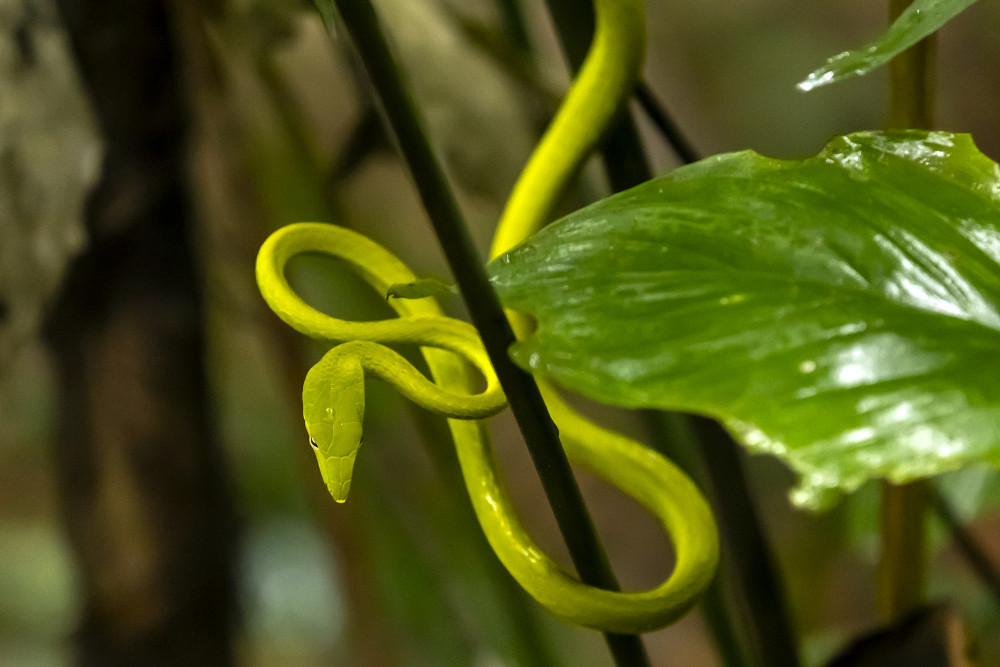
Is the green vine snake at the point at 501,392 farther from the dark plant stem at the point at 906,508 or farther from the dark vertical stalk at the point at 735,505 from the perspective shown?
the dark plant stem at the point at 906,508

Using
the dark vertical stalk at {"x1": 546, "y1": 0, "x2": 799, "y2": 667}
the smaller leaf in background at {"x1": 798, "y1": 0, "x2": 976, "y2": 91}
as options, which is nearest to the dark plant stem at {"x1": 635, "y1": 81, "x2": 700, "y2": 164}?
the dark vertical stalk at {"x1": 546, "y1": 0, "x2": 799, "y2": 667}

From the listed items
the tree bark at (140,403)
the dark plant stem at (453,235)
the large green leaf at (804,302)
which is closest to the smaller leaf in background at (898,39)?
the large green leaf at (804,302)

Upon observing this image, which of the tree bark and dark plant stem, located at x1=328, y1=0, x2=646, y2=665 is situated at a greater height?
dark plant stem, located at x1=328, y1=0, x2=646, y2=665

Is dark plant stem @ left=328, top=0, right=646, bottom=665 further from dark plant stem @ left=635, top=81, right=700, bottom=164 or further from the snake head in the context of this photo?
dark plant stem @ left=635, top=81, right=700, bottom=164

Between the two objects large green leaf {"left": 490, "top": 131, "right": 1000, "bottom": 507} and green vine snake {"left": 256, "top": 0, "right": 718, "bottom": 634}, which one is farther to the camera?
green vine snake {"left": 256, "top": 0, "right": 718, "bottom": 634}

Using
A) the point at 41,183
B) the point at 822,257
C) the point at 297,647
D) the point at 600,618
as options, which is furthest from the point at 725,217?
the point at 297,647
